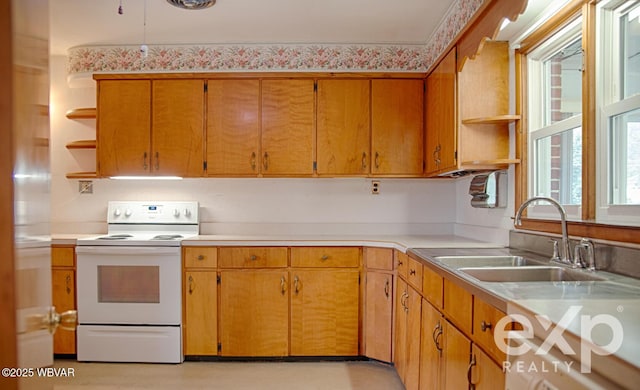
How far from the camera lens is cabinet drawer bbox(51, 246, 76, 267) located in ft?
9.03

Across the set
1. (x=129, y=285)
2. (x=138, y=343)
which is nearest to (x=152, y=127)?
(x=129, y=285)

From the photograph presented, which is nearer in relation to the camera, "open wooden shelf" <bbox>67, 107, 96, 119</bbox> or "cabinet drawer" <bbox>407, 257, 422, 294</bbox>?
"cabinet drawer" <bbox>407, 257, 422, 294</bbox>

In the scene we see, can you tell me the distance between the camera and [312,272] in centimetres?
273

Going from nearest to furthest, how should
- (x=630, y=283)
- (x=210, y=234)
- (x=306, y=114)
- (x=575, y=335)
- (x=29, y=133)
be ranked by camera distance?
(x=29, y=133), (x=575, y=335), (x=630, y=283), (x=306, y=114), (x=210, y=234)

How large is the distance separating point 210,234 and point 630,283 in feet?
8.96

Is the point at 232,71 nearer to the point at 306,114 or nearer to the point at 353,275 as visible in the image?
the point at 306,114

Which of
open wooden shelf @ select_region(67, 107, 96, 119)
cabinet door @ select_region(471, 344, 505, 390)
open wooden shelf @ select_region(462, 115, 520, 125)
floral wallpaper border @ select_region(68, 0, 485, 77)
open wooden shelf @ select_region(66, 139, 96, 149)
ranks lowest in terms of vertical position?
cabinet door @ select_region(471, 344, 505, 390)

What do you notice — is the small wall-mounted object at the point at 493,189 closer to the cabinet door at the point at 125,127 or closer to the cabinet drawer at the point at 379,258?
the cabinet drawer at the point at 379,258

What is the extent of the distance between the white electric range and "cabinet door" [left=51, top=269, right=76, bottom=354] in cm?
8

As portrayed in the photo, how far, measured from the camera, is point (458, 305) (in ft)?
4.85

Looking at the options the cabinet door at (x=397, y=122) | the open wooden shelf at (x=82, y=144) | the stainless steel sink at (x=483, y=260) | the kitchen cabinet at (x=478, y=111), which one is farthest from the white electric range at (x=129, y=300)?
the kitchen cabinet at (x=478, y=111)

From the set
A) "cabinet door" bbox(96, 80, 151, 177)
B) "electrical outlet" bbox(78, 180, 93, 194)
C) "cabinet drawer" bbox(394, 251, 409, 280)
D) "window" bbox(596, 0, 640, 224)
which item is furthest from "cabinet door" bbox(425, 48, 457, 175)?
"electrical outlet" bbox(78, 180, 93, 194)

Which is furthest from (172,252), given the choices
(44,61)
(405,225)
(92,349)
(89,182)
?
(44,61)

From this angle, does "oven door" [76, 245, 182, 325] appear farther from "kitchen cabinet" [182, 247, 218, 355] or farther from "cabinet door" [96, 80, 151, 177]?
"cabinet door" [96, 80, 151, 177]
